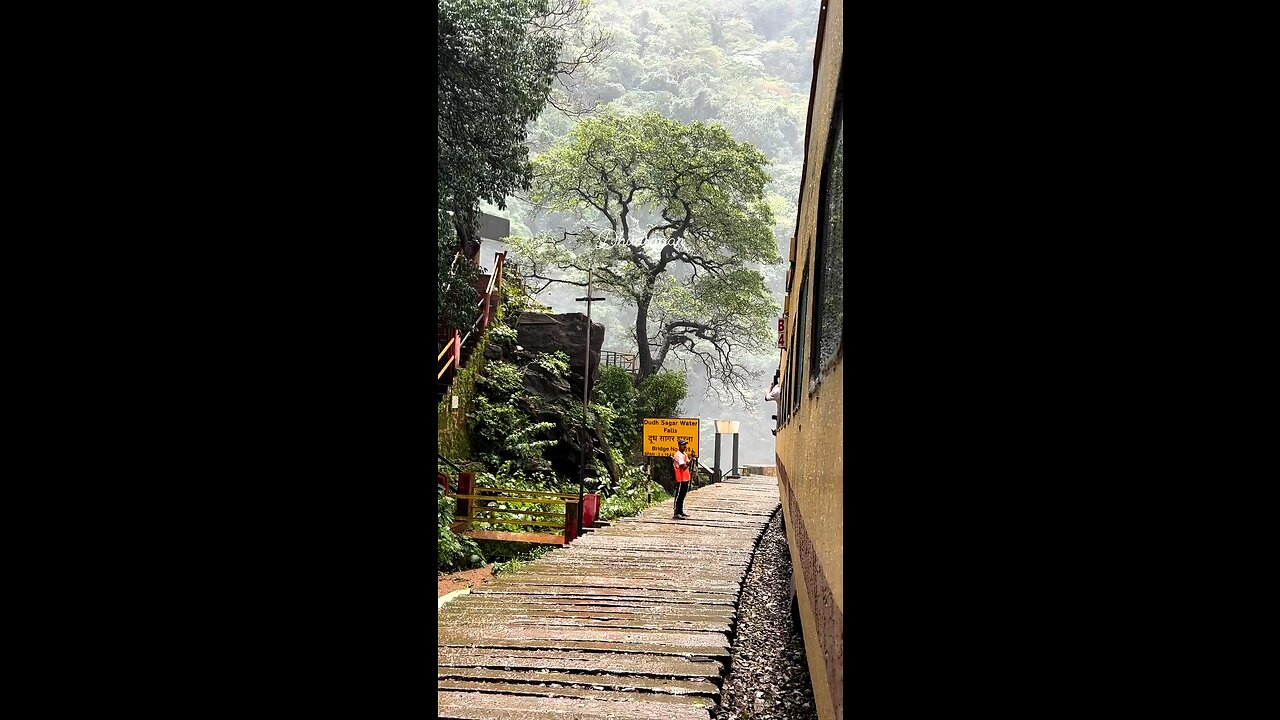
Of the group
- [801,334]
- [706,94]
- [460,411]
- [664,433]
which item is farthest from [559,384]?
[706,94]

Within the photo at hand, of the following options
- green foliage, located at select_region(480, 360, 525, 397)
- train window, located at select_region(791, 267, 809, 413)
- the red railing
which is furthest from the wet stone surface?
green foliage, located at select_region(480, 360, 525, 397)

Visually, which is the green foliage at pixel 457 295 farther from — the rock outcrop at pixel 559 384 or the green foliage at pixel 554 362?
the green foliage at pixel 554 362

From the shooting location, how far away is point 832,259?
8.35 ft

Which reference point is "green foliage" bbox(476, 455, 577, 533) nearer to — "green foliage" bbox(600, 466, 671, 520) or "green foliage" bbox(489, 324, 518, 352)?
"green foliage" bbox(600, 466, 671, 520)

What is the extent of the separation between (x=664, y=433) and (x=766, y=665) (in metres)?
10.2

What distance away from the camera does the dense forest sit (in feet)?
162

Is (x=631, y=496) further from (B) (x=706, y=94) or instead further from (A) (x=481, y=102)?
(B) (x=706, y=94)

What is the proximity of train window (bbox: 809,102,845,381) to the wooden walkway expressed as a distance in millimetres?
1957
